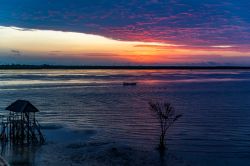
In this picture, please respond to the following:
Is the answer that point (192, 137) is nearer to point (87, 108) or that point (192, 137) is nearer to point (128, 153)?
point (128, 153)

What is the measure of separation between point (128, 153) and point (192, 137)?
7.10m

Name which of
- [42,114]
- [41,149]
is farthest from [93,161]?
[42,114]

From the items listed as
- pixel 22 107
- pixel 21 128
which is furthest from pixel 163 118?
pixel 22 107

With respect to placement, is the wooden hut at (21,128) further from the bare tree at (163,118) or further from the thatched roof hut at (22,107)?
the bare tree at (163,118)

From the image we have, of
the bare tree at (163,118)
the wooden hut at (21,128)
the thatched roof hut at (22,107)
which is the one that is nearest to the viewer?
the bare tree at (163,118)

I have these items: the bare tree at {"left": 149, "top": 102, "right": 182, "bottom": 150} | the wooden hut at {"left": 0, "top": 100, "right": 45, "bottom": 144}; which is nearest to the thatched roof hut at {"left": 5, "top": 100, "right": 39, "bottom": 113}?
the wooden hut at {"left": 0, "top": 100, "right": 45, "bottom": 144}

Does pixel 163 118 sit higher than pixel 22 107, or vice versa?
pixel 22 107

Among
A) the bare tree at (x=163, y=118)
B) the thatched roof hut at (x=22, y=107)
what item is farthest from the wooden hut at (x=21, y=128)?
the bare tree at (x=163, y=118)

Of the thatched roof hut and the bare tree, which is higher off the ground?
the thatched roof hut

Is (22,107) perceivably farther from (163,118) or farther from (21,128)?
(163,118)

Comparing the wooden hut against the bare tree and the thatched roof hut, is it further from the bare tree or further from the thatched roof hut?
the bare tree

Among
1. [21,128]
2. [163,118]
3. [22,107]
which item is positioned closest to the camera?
[22,107]

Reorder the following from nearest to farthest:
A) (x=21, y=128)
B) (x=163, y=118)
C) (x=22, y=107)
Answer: (x=22, y=107) → (x=21, y=128) → (x=163, y=118)

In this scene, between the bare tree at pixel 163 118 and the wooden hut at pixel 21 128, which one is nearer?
the bare tree at pixel 163 118
